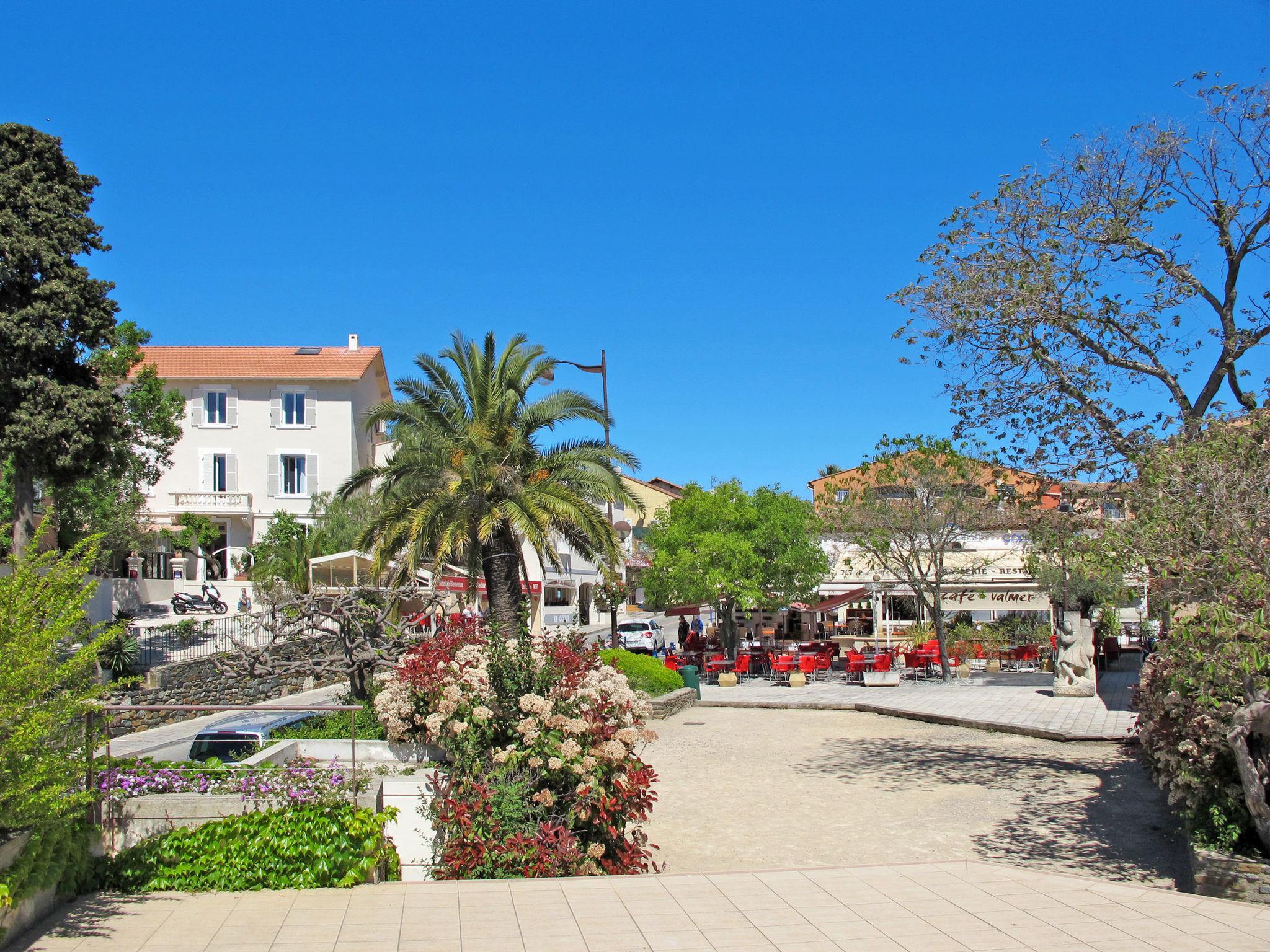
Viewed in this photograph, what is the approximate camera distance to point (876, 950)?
242 inches

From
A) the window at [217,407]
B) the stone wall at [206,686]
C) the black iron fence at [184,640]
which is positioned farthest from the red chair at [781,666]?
the window at [217,407]

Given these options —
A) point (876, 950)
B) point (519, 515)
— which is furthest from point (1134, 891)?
point (519, 515)

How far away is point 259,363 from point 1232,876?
155 feet

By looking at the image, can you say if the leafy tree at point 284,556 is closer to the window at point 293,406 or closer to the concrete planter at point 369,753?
the window at point 293,406

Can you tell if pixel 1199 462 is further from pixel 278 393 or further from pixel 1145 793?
pixel 278 393

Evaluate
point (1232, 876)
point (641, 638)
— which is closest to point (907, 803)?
point (1232, 876)

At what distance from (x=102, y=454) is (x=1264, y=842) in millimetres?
26283

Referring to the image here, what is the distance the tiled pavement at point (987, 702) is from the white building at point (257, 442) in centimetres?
2616

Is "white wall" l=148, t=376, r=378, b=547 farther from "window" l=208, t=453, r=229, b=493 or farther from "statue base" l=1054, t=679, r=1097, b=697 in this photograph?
"statue base" l=1054, t=679, r=1097, b=697

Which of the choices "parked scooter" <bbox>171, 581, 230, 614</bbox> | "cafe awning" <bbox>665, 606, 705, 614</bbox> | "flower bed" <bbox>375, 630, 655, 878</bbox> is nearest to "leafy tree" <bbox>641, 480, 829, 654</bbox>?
"cafe awning" <bbox>665, 606, 705, 614</bbox>

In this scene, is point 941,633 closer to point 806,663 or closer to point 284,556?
point 806,663

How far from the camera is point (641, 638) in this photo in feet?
128

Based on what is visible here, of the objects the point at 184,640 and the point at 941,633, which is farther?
the point at 941,633

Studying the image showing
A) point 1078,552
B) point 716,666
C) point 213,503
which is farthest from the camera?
point 213,503
